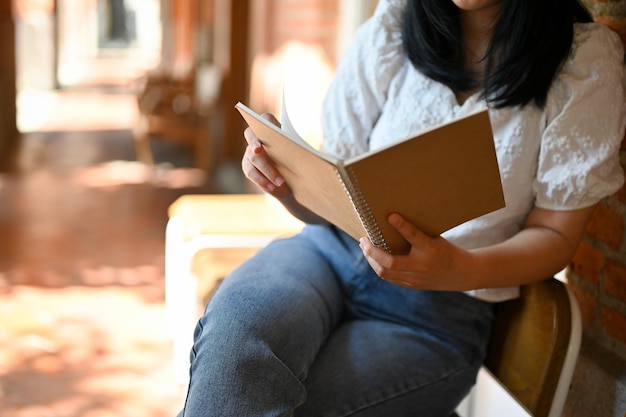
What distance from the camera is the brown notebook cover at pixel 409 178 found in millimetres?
979

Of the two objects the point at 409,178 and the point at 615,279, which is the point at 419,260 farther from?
the point at 615,279

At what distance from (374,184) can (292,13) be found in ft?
12.3

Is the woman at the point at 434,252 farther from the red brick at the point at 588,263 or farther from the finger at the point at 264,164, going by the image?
the red brick at the point at 588,263

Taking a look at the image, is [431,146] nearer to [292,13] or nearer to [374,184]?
[374,184]

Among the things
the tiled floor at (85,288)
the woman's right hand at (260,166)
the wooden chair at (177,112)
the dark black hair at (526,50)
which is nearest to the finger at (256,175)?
the woman's right hand at (260,166)

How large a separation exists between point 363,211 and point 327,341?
43cm

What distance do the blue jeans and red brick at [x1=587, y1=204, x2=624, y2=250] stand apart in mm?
300

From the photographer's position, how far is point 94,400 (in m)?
2.58

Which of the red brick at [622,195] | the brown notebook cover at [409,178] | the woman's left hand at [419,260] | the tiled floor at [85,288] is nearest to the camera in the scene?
the brown notebook cover at [409,178]

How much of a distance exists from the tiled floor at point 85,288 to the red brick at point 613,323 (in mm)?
1463

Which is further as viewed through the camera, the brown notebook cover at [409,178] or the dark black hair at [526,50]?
the dark black hair at [526,50]

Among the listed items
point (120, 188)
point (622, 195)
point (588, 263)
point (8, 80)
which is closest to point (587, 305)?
point (588, 263)

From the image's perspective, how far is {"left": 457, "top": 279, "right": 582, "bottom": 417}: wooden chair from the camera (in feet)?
4.37

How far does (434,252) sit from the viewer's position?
1.13 metres
